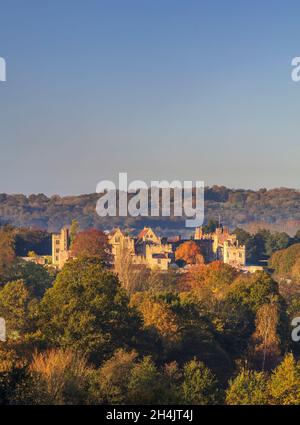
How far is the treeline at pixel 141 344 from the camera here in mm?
20172

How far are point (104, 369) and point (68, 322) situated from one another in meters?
4.07

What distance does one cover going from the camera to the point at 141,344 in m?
28.2

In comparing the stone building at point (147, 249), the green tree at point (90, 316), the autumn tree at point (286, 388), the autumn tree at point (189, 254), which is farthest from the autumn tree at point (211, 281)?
the autumn tree at point (286, 388)

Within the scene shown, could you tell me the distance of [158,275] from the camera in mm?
51969

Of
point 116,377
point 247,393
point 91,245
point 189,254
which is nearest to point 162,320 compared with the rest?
point 116,377

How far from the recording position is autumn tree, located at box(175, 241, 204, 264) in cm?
6612

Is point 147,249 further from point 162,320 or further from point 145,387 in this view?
point 145,387

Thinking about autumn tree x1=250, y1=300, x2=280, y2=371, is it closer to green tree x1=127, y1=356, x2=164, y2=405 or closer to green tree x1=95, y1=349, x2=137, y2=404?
green tree x1=95, y1=349, x2=137, y2=404

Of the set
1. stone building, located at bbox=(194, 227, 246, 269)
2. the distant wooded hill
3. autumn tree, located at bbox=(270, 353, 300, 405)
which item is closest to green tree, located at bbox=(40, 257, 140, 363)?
autumn tree, located at bbox=(270, 353, 300, 405)

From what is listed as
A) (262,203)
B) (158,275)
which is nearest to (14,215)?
(262,203)

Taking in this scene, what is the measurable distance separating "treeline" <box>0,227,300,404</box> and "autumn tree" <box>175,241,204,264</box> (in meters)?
21.6

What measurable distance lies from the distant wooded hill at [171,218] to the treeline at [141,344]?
96.1 metres

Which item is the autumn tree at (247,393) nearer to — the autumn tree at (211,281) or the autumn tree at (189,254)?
the autumn tree at (211,281)

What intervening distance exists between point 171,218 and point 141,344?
357 feet
